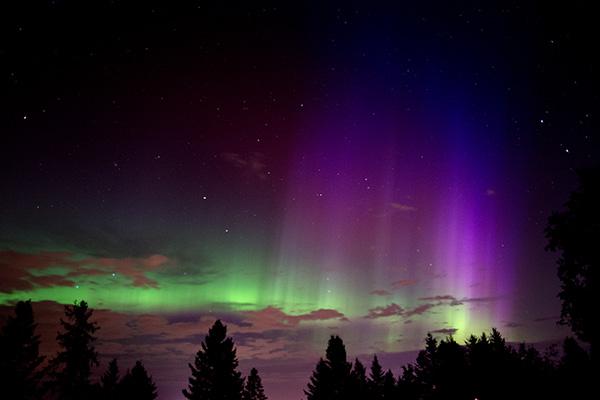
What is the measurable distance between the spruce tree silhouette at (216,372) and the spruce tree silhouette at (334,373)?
8.54 meters

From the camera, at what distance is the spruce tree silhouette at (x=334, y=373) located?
97.6 ft

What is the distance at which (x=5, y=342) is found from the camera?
21000 mm

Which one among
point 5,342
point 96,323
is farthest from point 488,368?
point 5,342

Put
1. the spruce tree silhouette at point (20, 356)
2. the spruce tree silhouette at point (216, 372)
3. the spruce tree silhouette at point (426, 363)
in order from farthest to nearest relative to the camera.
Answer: the spruce tree silhouette at point (426, 363) < the spruce tree silhouette at point (216, 372) < the spruce tree silhouette at point (20, 356)

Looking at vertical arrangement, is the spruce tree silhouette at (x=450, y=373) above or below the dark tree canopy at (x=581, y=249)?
below

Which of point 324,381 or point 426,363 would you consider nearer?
point 324,381

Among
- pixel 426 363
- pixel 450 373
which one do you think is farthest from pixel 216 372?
pixel 426 363

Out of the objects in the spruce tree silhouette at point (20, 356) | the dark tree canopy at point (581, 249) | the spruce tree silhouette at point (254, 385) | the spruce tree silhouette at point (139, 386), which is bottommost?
the spruce tree silhouette at point (254, 385)

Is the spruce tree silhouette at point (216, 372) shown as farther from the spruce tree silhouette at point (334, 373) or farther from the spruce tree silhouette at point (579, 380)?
the spruce tree silhouette at point (579, 380)

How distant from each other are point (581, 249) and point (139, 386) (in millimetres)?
33465

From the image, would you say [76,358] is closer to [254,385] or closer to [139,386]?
[139,386]

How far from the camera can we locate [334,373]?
30.6 m

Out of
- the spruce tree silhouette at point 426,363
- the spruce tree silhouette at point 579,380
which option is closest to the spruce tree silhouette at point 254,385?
the spruce tree silhouette at point 426,363

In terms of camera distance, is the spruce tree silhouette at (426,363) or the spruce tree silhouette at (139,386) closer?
the spruce tree silhouette at (139,386)
